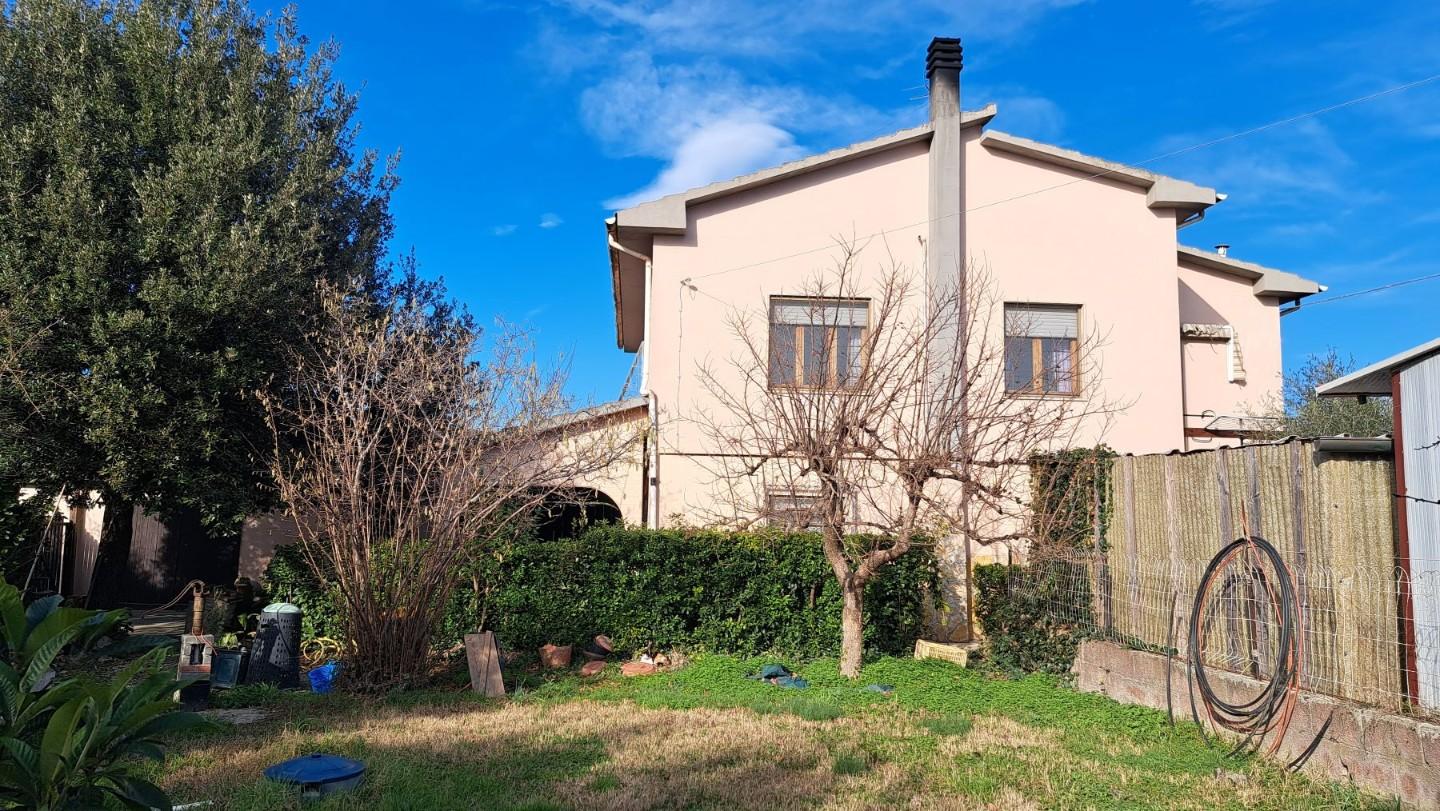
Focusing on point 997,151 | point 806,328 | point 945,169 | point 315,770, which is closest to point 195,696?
point 315,770

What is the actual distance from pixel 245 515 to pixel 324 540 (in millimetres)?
2217

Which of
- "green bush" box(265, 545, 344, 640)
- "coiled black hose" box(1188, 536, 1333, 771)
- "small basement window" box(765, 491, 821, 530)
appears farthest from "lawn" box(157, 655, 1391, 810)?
"green bush" box(265, 545, 344, 640)

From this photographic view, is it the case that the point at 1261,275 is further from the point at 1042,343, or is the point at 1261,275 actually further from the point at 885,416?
the point at 885,416

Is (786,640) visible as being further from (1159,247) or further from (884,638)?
(1159,247)

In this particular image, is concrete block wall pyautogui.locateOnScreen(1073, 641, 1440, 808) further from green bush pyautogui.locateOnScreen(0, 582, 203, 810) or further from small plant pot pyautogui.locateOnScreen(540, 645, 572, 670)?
green bush pyautogui.locateOnScreen(0, 582, 203, 810)

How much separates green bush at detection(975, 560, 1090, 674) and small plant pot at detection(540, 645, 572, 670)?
16.3 feet

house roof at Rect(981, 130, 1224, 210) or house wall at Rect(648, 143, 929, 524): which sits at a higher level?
house roof at Rect(981, 130, 1224, 210)

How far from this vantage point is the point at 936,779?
6.29m

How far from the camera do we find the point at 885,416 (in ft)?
37.3

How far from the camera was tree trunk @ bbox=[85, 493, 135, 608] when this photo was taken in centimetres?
1341

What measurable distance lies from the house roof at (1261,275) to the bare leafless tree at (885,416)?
8.94 feet

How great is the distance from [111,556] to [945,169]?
1408 centimetres

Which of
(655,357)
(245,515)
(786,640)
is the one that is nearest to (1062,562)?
(786,640)

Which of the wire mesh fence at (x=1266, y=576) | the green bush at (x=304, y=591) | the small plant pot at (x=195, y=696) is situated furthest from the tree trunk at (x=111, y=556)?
the wire mesh fence at (x=1266, y=576)
